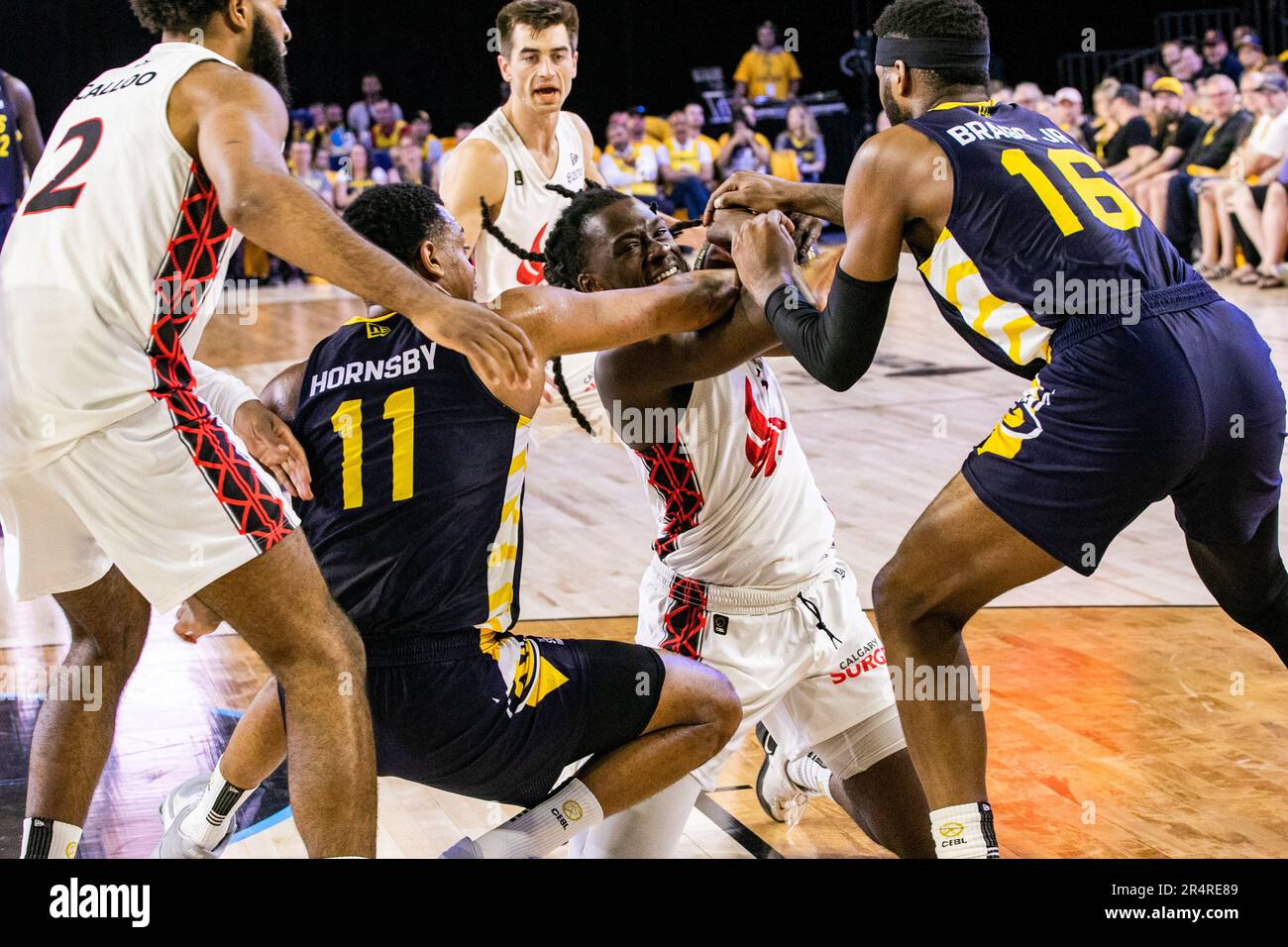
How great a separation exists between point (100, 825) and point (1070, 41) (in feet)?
65.7

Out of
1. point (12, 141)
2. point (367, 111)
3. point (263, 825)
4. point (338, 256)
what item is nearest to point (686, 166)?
point (367, 111)

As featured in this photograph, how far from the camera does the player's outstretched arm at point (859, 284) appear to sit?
289cm

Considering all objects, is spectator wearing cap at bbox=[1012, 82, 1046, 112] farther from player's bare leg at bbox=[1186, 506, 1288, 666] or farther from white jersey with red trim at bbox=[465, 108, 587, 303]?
player's bare leg at bbox=[1186, 506, 1288, 666]

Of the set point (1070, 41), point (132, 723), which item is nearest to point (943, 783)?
point (132, 723)

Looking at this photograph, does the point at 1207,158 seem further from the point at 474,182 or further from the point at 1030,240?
the point at 1030,240

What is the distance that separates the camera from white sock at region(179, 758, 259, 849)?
3.16 m

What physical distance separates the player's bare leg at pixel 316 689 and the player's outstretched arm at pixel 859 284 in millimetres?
1095

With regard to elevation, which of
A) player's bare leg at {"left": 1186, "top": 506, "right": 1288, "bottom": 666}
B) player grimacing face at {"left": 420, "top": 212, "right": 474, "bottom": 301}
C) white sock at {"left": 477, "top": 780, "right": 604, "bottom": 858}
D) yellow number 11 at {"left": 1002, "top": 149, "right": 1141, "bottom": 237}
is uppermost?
yellow number 11 at {"left": 1002, "top": 149, "right": 1141, "bottom": 237}

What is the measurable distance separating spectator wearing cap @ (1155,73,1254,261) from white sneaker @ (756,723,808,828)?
10.9m

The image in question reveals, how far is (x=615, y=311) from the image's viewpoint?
9.75 ft

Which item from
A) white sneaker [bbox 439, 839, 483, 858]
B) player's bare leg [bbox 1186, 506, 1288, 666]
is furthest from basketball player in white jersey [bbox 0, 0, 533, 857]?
player's bare leg [bbox 1186, 506, 1288, 666]

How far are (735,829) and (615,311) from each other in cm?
138

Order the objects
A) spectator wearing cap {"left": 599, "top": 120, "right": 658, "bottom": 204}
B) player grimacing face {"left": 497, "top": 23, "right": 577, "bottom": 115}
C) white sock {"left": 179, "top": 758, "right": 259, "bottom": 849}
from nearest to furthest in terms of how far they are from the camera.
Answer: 1. white sock {"left": 179, "top": 758, "right": 259, "bottom": 849}
2. player grimacing face {"left": 497, "top": 23, "right": 577, "bottom": 115}
3. spectator wearing cap {"left": 599, "top": 120, "right": 658, "bottom": 204}
